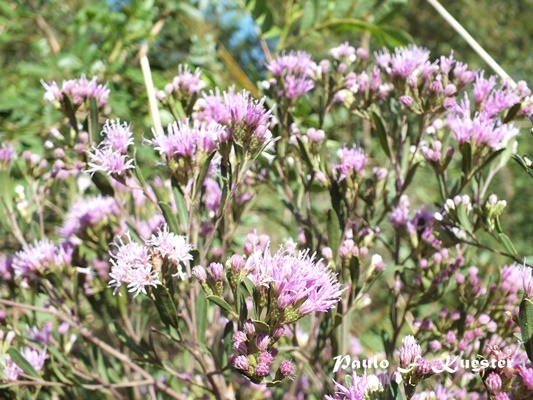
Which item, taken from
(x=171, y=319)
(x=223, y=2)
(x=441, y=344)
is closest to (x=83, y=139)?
(x=171, y=319)

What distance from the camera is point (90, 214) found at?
126cm

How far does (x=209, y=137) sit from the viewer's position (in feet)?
3.24

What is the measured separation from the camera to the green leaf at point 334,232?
104 centimetres

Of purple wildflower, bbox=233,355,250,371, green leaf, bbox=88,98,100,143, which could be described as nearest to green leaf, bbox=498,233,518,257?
purple wildflower, bbox=233,355,250,371

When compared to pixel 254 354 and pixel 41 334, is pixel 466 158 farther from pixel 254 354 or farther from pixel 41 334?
pixel 41 334

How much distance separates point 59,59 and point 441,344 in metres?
1.25

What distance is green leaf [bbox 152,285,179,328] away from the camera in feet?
2.95

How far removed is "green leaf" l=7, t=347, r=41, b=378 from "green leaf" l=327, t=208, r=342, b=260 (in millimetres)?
586

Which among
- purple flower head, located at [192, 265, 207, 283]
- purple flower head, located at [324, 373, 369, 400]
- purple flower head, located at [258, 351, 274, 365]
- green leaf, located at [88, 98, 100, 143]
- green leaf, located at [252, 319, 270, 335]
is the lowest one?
green leaf, located at [88, 98, 100, 143]

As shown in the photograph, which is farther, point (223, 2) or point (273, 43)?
point (273, 43)

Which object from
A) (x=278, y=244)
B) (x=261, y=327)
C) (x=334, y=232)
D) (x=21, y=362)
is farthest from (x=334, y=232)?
(x=21, y=362)

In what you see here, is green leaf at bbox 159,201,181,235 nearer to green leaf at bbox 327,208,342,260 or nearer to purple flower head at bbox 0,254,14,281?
green leaf at bbox 327,208,342,260

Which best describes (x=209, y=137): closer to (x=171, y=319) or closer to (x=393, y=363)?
(x=171, y=319)

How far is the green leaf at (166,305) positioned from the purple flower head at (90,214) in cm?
38
